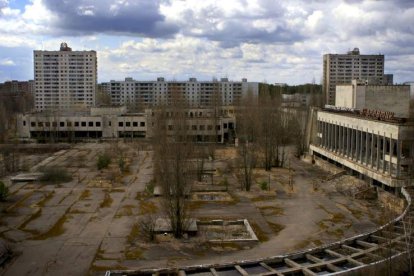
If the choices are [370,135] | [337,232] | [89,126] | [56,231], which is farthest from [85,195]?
[89,126]

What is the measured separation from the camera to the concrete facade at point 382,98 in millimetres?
46938

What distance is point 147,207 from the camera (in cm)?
3177

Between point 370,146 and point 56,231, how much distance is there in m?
24.3

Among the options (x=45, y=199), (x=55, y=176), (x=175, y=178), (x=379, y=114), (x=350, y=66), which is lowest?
(x=45, y=199)

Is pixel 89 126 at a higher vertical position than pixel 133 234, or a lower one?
higher

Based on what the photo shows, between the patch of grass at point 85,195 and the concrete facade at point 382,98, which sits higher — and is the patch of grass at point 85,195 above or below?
below

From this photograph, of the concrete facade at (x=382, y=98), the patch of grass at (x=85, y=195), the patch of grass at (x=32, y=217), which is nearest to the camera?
the patch of grass at (x=32, y=217)

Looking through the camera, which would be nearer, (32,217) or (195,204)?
(32,217)

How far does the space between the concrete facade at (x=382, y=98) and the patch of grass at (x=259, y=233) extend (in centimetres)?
2490

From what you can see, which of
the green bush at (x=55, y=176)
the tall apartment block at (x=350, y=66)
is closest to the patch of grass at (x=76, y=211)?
the green bush at (x=55, y=176)

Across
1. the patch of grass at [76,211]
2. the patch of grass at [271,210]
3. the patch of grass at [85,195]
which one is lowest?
the patch of grass at [271,210]

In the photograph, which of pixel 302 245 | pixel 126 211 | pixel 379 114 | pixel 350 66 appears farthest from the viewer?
pixel 350 66

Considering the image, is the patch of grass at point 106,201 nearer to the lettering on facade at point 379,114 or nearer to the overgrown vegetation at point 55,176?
the overgrown vegetation at point 55,176

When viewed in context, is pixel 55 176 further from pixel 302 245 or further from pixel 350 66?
pixel 350 66
